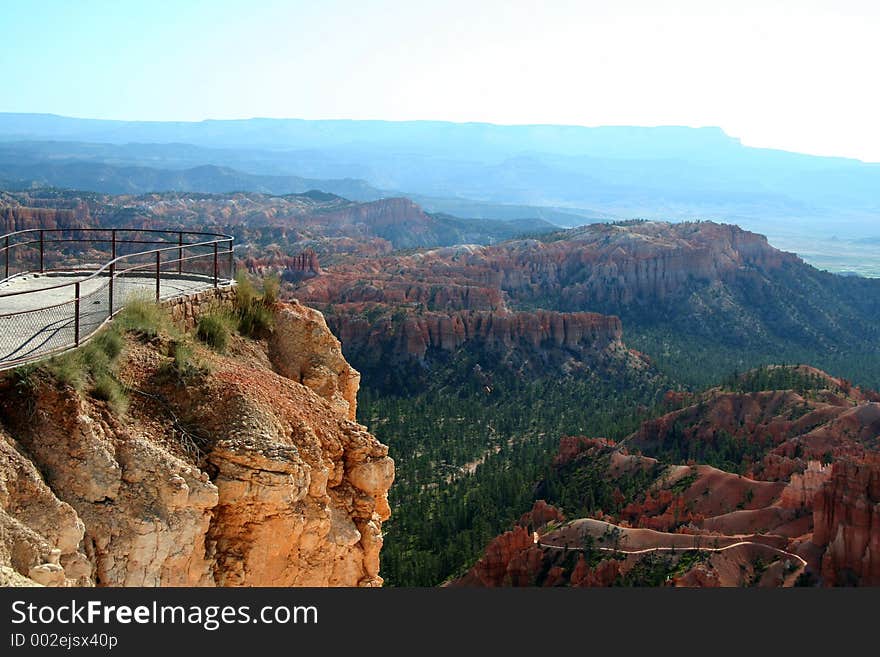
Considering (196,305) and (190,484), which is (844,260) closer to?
(196,305)

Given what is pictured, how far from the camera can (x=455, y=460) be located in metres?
36.9

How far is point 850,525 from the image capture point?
2012 cm

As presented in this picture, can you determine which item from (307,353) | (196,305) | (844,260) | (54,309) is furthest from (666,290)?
(844,260)

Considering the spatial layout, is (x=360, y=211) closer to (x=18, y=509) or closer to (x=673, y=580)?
(x=673, y=580)

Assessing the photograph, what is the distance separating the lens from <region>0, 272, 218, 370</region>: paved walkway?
24.1 ft

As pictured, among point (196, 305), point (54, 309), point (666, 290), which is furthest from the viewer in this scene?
point (666, 290)

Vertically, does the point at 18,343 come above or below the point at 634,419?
above

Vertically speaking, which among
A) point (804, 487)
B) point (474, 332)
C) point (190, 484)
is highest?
point (190, 484)

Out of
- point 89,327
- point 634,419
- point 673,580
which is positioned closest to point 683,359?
point 634,419

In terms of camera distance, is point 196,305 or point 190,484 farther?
point 196,305

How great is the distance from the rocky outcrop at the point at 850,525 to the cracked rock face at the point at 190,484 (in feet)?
48.8

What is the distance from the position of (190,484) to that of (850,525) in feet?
57.5

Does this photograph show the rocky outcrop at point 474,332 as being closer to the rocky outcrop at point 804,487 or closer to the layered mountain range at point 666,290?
the layered mountain range at point 666,290

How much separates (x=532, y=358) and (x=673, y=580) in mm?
35829
